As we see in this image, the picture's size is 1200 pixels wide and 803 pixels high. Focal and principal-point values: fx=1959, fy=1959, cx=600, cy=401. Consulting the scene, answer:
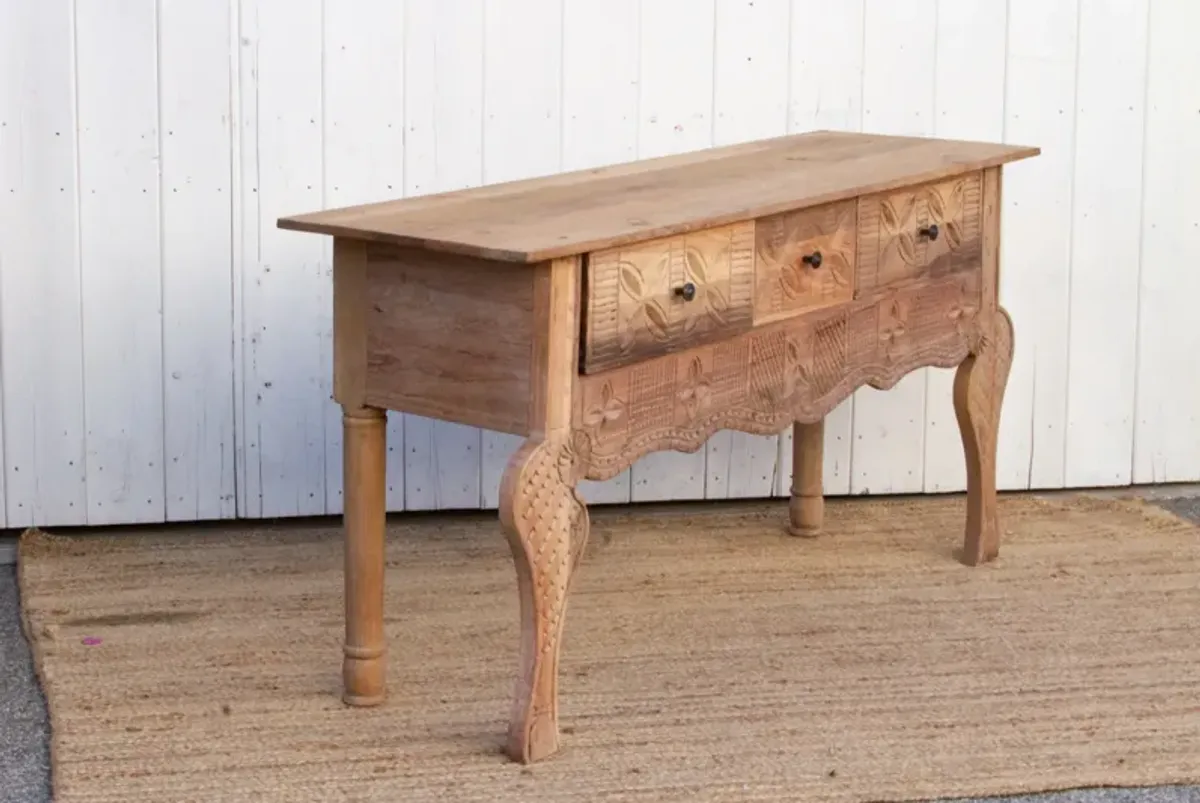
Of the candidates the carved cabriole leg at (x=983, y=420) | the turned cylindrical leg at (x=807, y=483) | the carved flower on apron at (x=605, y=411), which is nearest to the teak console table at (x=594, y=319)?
the carved flower on apron at (x=605, y=411)

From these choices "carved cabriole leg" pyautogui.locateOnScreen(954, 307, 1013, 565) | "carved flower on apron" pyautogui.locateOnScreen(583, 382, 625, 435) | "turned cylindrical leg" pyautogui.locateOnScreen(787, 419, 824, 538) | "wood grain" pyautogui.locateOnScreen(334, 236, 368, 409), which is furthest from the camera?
"turned cylindrical leg" pyautogui.locateOnScreen(787, 419, 824, 538)

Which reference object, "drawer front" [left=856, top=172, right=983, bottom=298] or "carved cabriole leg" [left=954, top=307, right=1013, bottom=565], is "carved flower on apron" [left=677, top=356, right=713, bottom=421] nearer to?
"drawer front" [left=856, top=172, right=983, bottom=298]

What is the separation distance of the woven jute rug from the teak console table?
181mm

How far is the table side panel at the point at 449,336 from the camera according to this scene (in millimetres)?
2951

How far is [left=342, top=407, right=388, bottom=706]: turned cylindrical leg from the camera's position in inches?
128

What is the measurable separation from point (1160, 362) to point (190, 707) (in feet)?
8.83

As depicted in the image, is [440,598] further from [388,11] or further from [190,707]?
[388,11]

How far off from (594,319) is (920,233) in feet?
3.60

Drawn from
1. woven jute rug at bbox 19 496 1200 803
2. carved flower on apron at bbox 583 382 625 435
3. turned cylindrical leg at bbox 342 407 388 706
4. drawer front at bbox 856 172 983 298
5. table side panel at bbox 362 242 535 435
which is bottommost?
woven jute rug at bbox 19 496 1200 803

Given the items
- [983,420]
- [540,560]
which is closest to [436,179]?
[983,420]

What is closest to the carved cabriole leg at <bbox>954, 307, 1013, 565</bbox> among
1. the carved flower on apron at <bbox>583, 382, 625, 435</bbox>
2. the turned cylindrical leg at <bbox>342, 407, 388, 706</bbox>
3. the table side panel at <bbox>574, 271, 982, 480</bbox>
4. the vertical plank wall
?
the table side panel at <bbox>574, 271, 982, 480</bbox>

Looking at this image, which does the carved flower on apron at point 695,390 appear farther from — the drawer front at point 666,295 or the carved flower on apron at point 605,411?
the carved flower on apron at point 605,411

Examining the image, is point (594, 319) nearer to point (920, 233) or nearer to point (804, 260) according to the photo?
point (804, 260)

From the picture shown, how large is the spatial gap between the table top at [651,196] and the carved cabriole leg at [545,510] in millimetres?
112
